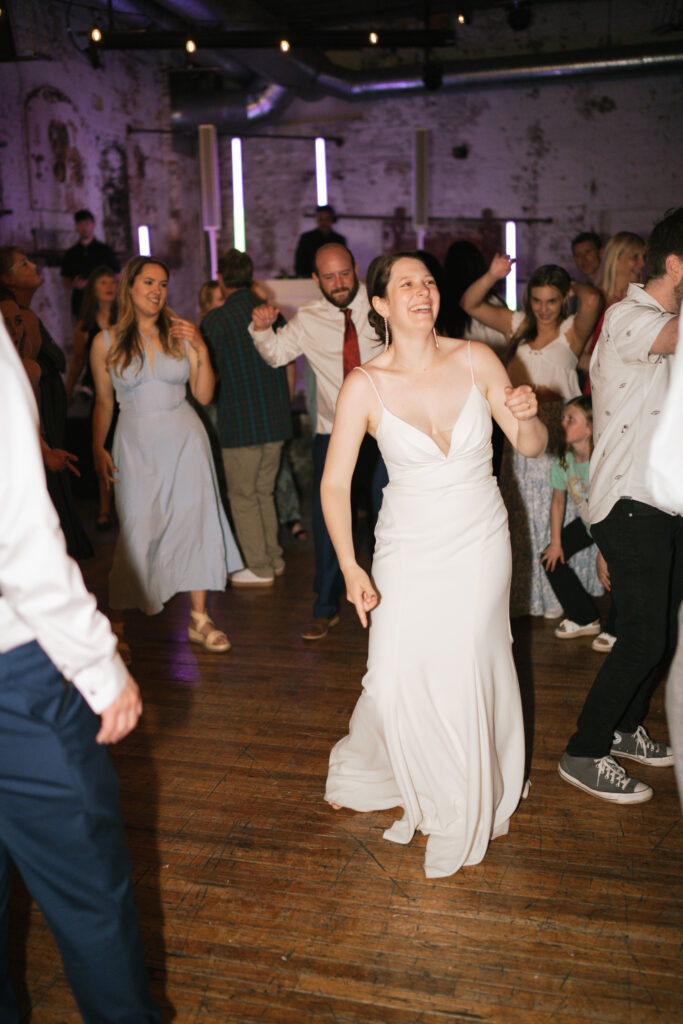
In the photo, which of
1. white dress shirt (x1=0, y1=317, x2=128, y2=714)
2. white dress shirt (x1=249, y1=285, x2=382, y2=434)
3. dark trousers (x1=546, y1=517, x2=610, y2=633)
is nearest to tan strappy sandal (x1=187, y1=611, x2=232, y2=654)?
white dress shirt (x1=249, y1=285, x2=382, y2=434)

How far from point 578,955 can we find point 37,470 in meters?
1.59

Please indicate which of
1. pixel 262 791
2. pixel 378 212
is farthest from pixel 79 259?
pixel 262 791

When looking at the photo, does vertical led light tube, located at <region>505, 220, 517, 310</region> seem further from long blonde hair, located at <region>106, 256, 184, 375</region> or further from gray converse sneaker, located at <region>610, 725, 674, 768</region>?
gray converse sneaker, located at <region>610, 725, 674, 768</region>

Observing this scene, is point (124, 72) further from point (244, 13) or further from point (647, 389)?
point (647, 389)

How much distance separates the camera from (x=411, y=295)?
233 centimetres

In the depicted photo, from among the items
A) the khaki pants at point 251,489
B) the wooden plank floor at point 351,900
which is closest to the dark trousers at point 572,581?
the wooden plank floor at point 351,900

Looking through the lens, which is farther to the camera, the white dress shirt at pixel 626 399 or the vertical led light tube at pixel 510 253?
the vertical led light tube at pixel 510 253

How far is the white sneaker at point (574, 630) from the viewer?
395 centimetres

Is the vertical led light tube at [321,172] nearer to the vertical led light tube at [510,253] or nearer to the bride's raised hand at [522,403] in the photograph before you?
the vertical led light tube at [510,253]

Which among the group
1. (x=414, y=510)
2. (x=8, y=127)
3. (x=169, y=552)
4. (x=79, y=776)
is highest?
(x=8, y=127)

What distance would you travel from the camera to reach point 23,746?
4.46 ft

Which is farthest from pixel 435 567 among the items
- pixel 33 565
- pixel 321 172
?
pixel 321 172

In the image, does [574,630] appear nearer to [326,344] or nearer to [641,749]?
[641,749]

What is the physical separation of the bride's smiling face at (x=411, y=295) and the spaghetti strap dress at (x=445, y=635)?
23cm
